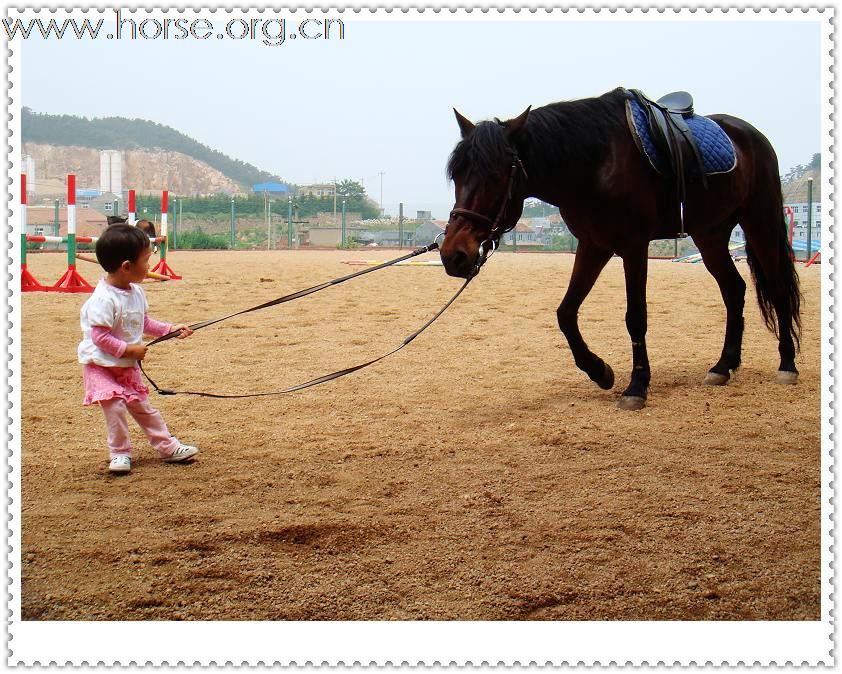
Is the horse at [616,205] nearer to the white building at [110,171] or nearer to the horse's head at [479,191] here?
the horse's head at [479,191]

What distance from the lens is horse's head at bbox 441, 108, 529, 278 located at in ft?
12.2

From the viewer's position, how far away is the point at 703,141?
464 centimetres

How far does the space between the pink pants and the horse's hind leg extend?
3.33 meters

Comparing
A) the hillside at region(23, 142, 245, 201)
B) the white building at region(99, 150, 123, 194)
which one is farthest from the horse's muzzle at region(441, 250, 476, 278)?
the hillside at region(23, 142, 245, 201)

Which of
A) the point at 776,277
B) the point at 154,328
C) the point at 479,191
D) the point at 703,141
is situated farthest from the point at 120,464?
the point at 776,277

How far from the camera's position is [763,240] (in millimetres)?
5145

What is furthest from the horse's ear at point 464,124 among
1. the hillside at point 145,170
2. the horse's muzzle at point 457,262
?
the hillside at point 145,170

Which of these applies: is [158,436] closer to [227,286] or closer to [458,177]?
[458,177]

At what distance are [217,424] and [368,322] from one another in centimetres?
369

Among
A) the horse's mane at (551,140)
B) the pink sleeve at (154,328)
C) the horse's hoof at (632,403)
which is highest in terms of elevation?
the horse's mane at (551,140)

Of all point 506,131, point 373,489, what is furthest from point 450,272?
point 373,489

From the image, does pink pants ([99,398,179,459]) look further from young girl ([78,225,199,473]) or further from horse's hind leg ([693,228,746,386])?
horse's hind leg ([693,228,746,386])

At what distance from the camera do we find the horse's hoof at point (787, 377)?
15.8 feet

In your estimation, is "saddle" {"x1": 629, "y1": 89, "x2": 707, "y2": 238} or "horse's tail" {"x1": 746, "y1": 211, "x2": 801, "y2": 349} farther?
"horse's tail" {"x1": 746, "y1": 211, "x2": 801, "y2": 349}
